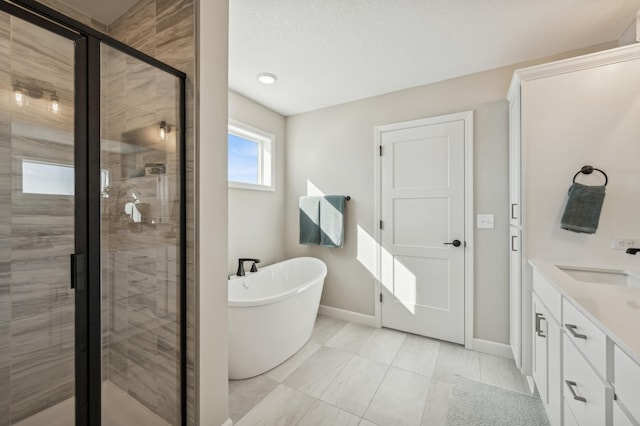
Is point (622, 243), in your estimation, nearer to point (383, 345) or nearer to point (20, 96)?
point (383, 345)

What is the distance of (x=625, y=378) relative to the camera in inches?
29.3

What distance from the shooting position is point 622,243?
1.56 metres

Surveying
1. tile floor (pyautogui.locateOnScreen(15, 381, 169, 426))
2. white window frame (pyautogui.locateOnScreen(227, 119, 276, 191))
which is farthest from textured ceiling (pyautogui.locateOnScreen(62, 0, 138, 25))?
tile floor (pyautogui.locateOnScreen(15, 381, 169, 426))

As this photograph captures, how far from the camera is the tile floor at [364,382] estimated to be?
64.7 inches

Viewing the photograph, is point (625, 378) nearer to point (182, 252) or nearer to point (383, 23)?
point (182, 252)

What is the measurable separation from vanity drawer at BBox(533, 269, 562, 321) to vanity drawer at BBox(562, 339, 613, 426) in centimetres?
16

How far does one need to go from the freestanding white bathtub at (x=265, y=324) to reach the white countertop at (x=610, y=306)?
165 cm

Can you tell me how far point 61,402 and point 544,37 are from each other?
3677 millimetres

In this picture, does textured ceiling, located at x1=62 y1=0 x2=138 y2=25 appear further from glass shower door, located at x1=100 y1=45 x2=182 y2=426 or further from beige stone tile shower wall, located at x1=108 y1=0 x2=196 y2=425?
glass shower door, located at x1=100 y1=45 x2=182 y2=426

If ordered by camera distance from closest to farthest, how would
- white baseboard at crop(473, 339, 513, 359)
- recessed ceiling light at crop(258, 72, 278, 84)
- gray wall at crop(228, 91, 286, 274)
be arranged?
white baseboard at crop(473, 339, 513, 359) → recessed ceiling light at crop(258, 72, 278, 84) → gray wall at crop(228, 91, 286, 274)

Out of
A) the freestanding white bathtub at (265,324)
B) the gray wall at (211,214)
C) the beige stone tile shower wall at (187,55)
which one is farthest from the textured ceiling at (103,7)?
the freestanding white bathtub at (265,324)

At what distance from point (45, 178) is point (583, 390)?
248 centimetres

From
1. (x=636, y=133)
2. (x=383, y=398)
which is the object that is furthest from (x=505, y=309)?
(x=636, y=133)

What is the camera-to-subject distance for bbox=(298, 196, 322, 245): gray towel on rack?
3.11 m
